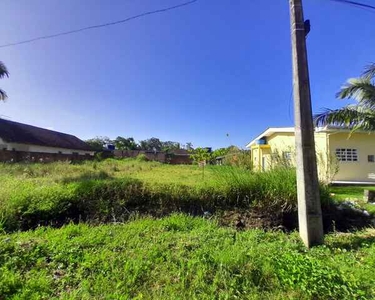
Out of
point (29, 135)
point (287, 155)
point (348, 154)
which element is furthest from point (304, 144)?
point (29, 135)

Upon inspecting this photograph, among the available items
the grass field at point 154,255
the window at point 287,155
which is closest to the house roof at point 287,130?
the window at point 287,155

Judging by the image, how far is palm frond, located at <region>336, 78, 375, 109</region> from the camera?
9.29m

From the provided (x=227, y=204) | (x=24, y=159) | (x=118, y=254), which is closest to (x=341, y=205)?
(x=227, y=204)

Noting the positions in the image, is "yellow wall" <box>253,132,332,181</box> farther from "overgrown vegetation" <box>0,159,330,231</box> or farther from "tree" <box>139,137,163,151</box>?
"tree" <box>139,137,163,151</box>

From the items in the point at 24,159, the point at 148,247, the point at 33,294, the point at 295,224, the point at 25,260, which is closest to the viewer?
the point at 33,294

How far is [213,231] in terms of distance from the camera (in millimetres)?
4176

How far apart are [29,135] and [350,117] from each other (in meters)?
27.7

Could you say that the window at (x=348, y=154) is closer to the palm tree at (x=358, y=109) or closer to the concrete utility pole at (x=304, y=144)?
the palm tree at (x=358, y=109)

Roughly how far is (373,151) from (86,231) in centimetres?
1639

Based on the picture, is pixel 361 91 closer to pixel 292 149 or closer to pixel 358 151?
pixel 292 149

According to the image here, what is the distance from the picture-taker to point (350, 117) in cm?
939

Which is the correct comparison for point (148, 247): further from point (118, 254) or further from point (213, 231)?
point (213, 231)

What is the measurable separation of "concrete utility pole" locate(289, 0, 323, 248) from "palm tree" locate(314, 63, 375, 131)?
6.65m

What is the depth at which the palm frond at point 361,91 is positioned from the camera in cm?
929
